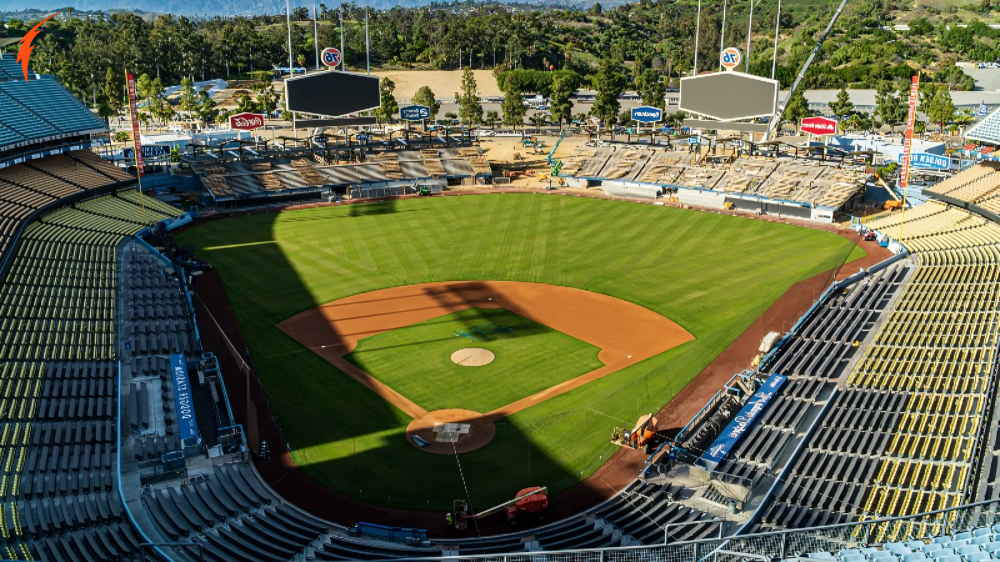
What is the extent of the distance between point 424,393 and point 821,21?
597 ft

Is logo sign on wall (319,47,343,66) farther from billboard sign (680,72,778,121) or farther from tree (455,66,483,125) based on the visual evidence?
billboard sign (680,72,778,121)

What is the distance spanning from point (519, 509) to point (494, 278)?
29899mm

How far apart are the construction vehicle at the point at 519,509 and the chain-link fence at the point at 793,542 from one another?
6.42 meters

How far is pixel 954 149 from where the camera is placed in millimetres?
96812

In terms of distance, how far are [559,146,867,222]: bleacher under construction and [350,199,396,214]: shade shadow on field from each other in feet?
69.0

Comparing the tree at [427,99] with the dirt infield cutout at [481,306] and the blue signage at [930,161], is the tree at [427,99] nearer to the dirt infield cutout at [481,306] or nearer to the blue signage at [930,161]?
the blue signage at [930,161]

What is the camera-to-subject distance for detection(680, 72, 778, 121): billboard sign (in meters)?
80.0

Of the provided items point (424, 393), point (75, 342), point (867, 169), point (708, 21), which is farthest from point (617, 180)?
point (708, 21)

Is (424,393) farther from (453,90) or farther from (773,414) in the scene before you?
(453,90)

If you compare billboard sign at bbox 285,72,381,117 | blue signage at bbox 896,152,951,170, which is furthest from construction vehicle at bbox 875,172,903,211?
billboard sign at bbox 285,72,381,117

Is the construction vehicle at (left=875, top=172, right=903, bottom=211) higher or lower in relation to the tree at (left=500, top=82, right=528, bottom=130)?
lower

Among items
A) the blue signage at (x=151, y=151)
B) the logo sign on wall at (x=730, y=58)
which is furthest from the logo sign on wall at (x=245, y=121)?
the logo sign on wall at (x=730, y=58)

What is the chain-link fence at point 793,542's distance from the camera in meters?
19.8

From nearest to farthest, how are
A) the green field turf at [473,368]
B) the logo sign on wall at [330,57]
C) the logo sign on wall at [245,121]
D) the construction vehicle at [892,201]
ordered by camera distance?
the green field turf at [473,368] < the construction vehicle at [892,201] < the logo sign on wall at [330,57] < the logo sign on wall at [245,121]
